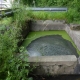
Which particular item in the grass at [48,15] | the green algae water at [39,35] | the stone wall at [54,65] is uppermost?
the grass at [48,15]

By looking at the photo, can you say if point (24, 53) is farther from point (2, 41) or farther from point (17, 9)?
point (17, 9)

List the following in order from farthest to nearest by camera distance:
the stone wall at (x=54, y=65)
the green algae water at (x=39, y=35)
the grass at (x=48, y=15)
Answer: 1. the grass at (x=48, y=15)
2. the green algae water at (x=39, y=35)
3. the stone wall at (x=54, y=65)

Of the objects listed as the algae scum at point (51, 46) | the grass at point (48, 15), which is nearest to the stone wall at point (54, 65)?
the algae scum at point (51, 46)

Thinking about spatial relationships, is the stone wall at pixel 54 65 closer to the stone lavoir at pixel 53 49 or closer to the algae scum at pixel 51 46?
the stone lavoir at pixel 53 49

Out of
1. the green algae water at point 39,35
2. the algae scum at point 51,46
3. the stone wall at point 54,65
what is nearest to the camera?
the stone wall at point 54,65

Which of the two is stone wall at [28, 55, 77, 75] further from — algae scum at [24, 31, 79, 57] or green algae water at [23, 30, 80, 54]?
green algae water at [23, 30, 80, 54]

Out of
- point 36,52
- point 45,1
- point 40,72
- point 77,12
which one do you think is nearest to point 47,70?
point 40,72

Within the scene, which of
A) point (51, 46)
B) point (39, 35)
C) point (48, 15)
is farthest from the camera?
point (48, 15)

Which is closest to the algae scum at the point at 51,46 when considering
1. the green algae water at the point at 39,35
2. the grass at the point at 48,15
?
the green algae water at the point at 39,35

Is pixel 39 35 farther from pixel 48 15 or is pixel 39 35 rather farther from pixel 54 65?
pixel 54 65

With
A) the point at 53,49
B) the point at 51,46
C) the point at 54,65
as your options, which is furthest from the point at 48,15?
the point at 54,65

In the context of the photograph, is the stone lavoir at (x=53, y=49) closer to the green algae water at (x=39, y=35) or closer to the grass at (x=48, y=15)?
the green algae water at (x=39, y=35)

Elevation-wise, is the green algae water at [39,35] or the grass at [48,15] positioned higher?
the grass at [48,15]

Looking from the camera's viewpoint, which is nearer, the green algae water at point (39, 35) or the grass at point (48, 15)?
the green algae water at point (39, 35)
